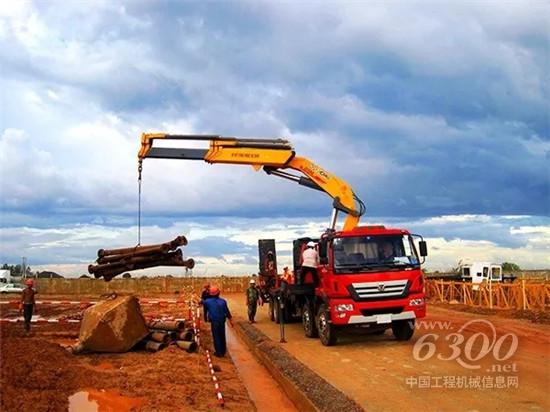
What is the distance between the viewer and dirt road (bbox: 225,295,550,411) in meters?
9.88

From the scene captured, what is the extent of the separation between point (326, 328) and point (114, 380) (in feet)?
22.0

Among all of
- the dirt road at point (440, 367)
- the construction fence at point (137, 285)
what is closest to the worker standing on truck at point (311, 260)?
the dirt road at point (440, 367)

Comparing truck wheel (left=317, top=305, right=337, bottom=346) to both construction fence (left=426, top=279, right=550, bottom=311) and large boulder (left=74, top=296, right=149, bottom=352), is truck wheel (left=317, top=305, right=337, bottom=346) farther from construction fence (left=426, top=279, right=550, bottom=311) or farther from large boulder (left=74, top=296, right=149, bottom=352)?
construction fence (left=426, top=279, right=550, bottom=311)

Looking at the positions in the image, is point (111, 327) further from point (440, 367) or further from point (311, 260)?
point (440, 367)

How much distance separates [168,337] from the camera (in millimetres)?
16344

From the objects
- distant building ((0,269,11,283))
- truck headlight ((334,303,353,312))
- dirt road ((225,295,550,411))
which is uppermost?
distant building ((0,269,11,283))

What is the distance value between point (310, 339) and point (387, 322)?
3.53m

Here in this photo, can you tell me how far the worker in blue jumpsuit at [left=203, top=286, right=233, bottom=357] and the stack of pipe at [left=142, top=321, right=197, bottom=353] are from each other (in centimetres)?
60

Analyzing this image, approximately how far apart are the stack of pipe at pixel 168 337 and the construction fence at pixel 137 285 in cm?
4461

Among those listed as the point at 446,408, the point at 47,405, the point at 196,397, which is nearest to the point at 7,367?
the point at 47,405

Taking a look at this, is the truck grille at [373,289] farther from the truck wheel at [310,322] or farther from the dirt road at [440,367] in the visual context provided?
the truck wheel at [310,322]

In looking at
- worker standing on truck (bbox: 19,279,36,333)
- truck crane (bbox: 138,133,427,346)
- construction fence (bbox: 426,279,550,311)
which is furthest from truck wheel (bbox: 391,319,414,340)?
construction fence (bbox: 426,279,550,311)

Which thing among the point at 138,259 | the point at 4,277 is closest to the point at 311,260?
the point at 138,259

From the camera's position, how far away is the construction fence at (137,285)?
63.4 meters
